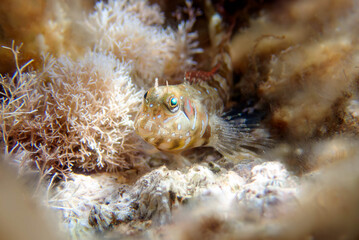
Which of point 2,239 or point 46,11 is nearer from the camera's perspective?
point 2,239

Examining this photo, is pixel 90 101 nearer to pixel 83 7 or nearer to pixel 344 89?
pixel 83 7

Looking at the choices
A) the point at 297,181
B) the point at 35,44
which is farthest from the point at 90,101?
the point at 297,181

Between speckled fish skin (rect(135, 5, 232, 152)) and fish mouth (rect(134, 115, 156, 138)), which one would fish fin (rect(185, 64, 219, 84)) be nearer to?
speckled fish skin (rect(135, 5, 232, 152))

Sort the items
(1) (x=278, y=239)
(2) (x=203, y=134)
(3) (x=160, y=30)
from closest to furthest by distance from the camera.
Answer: (1) (x=278, y=239)
(2) (x=203, y=134)
(3) (x=160, y=30)

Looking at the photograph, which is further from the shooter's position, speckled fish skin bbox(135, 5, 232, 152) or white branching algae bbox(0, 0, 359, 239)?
speckled fish skin bbox(135, 5, 232, 152)

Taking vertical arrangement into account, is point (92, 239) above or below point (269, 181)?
below

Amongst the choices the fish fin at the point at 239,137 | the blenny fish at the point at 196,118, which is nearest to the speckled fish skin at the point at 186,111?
the blenny fish at the point at 196,118

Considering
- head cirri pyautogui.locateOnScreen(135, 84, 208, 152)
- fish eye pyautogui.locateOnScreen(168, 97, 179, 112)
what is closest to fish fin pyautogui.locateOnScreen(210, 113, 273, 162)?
head cirri pyautogui.locateOnScreen(135, 84, 208, 152)
